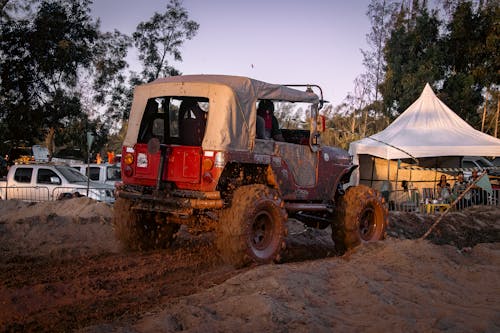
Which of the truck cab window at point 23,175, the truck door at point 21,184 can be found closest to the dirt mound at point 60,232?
the truck door at point 21,184

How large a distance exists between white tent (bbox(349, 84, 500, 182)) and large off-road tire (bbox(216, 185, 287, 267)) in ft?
35.3

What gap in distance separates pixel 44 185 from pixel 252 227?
10.6 meters

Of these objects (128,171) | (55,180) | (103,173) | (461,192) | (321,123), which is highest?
(321,123)

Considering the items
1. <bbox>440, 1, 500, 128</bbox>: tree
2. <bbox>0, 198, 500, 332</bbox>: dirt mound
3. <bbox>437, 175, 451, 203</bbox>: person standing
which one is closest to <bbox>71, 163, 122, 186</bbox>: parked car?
<bbox>0, 198, 500, 332</bbox>: dirt mound

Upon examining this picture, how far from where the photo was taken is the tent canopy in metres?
18.7

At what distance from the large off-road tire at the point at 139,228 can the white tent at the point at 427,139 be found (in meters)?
10.4

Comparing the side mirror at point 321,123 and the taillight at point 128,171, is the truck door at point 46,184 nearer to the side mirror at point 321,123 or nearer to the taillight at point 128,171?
the taillight at point 128,171

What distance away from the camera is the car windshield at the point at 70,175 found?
53.7 ft

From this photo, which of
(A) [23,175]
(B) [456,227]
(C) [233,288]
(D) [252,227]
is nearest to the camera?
(C) [233,288]

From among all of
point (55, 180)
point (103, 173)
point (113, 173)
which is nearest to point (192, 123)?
point (55, 180)

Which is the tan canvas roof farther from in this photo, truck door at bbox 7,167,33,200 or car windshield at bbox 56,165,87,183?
truck door at bbox 7,167,33,200

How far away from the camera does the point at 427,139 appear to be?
19594 mm

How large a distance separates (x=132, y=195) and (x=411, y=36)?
26639 millimetres

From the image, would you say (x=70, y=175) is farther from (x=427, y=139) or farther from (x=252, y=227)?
(x=427, y=139)
